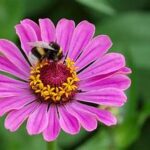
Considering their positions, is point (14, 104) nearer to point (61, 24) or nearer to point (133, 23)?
point (61, 24)

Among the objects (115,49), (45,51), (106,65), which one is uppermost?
(45,51)

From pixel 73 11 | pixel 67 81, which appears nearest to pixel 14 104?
pixel 67 81

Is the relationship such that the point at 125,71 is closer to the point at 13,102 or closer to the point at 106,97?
the point at 106,97

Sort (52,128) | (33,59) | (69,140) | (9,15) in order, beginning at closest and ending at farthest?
1. (52,128)
2. (33,59)
3. (69,140)
4. (9,15)

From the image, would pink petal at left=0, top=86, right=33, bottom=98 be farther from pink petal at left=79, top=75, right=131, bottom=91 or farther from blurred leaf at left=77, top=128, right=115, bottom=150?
blurred leaf at left=77, top=128, right=115, bottom=150

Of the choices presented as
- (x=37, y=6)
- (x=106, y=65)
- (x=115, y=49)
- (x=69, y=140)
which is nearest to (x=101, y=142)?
(x=69, y=140)

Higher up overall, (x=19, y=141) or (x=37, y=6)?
(x=37, y=6)

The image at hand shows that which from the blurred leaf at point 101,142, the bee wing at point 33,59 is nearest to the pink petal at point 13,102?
the bee wing at point 33,59

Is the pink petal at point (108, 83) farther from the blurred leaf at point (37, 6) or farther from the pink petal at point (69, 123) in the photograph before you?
the blurred leaf at point (37, 6)

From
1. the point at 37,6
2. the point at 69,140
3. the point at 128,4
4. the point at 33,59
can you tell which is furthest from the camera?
the point at 128,4
